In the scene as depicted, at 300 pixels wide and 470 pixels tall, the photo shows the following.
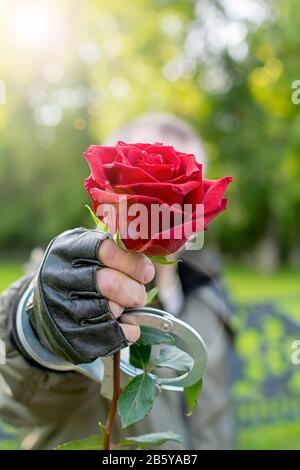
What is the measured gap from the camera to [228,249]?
26125 mm

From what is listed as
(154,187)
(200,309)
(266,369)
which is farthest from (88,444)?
(266,369)

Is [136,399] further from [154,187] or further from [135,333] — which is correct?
[154,187]

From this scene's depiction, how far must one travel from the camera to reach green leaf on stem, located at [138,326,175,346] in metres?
0.92

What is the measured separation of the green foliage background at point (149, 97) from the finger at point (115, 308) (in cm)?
710

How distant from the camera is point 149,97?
1100cm

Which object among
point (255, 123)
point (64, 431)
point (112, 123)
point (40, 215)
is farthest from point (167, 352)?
point (40, 215)

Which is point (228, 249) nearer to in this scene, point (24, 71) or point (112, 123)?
point (112, 123)

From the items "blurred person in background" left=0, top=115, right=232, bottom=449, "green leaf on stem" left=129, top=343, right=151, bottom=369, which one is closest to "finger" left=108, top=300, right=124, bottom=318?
"blurred person in background" left=0, top=115, right=232, bottom=449

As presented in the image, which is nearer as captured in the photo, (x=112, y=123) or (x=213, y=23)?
(x=112, y=123)

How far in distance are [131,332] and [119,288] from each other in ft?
0.23

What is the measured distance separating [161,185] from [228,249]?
25.6m

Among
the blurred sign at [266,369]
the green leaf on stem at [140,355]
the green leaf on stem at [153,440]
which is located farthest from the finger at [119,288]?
the blurred sign at [266,369]

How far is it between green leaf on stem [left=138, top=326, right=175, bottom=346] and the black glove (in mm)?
70
